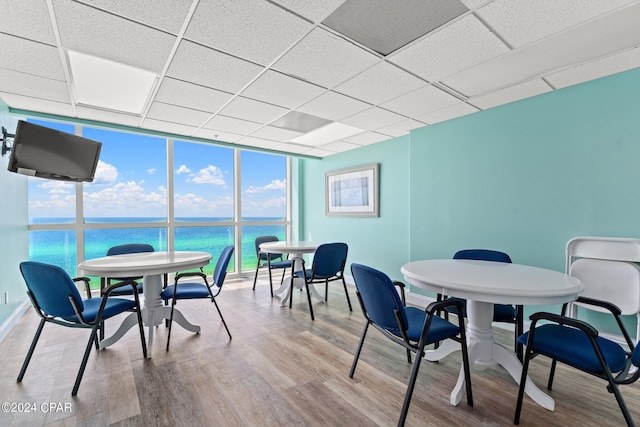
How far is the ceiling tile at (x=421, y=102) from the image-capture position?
280cm

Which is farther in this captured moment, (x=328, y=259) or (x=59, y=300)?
(x=328, y=259)

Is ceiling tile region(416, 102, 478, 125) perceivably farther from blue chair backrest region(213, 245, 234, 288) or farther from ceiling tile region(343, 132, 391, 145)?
blue chair backrest region(213, 245, 234, 288)

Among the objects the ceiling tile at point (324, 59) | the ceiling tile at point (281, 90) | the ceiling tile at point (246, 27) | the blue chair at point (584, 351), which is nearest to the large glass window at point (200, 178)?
the ceiling tile at point (281, 90)

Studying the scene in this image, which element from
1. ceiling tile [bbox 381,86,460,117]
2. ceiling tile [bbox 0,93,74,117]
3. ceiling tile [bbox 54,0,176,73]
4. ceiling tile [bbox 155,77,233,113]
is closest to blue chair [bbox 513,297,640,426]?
ceiling tile [bbox 381,86,460,117]

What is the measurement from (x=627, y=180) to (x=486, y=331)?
1880mm

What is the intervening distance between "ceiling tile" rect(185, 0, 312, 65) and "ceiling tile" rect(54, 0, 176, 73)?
28 cm

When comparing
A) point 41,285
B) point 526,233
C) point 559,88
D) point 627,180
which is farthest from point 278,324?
point 559,88

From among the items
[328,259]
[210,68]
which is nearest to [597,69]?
[328,259]

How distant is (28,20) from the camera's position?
174cm

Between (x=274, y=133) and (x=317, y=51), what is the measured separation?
2.25 metres

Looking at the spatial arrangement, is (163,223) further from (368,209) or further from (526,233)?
(526,233)

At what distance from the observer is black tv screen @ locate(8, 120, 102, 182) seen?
2.58 meters

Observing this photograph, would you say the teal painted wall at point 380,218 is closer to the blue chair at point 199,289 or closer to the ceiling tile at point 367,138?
the ceiling tile at point 367,138

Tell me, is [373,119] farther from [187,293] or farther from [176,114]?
[187,293]
